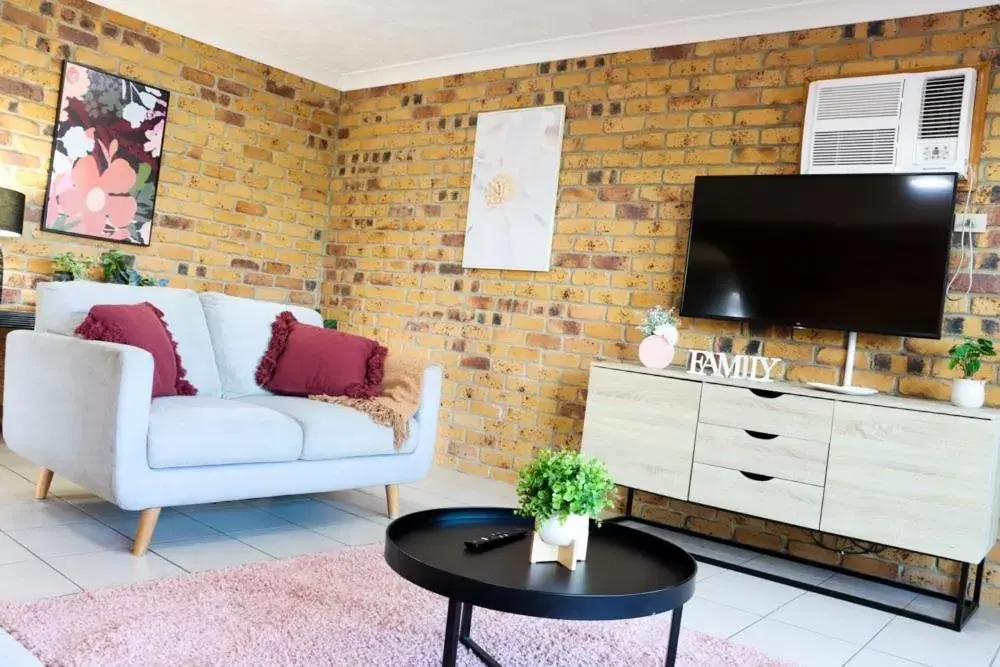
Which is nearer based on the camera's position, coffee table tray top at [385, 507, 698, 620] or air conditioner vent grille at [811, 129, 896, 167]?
coffee table tray top at [385, 507, 698, 620]

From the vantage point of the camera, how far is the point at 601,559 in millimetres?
1860

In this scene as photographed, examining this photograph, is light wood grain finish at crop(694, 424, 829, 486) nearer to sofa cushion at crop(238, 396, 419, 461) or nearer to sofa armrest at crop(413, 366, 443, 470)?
sofa armrest at crop(413, 366, 443, 470)

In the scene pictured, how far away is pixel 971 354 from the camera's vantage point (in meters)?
2.86

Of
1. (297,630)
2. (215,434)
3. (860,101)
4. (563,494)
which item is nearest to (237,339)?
(215,434)

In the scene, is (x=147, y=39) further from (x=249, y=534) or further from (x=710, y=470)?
(x=710, y=470)

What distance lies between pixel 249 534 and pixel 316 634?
1.01 m

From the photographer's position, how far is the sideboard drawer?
300cm

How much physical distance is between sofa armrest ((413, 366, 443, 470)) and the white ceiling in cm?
185

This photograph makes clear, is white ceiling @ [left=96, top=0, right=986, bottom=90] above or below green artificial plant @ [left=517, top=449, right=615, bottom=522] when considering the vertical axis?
above

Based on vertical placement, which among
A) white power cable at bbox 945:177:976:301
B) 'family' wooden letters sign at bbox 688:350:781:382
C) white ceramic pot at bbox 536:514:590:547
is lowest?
white ceramic pot at bbox 536:514:590:547

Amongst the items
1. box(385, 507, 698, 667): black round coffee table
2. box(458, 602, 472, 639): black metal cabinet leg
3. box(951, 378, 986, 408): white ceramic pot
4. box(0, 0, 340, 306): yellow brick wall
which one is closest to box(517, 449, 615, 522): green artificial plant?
box(385, 507, 698, 667): black round coffee table

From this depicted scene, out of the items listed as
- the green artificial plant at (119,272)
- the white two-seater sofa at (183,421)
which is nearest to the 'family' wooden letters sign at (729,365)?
the white two-seater sofa at (183,421)

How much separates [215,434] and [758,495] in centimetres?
199

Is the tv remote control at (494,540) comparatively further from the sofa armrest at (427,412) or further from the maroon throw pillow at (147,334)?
the maroon throw pillow at (147,334)
